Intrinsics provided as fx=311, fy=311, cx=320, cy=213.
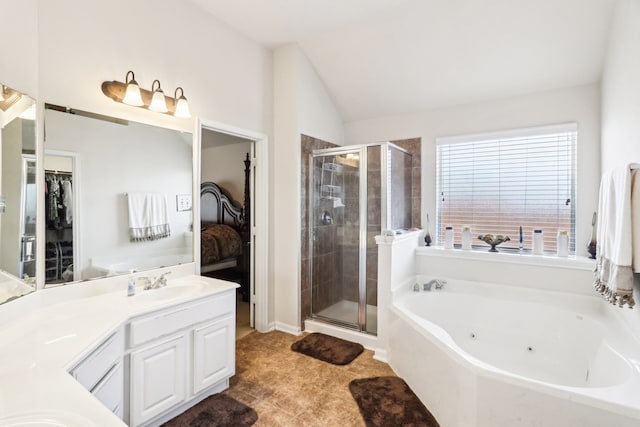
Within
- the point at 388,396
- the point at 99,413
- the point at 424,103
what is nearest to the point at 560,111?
the point at 424,103

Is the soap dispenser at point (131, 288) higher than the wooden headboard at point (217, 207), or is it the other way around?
the wooden headboard at point (217, 207)

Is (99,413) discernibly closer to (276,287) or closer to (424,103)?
(276,287)

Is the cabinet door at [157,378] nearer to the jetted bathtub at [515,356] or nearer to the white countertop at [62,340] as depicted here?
the white countertop at [62,340]

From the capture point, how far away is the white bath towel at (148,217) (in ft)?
7.41

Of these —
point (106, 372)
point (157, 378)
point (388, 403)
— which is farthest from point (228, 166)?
point (388, 403)

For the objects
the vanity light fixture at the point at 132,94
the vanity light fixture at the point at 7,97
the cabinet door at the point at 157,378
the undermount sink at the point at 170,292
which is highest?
the vanity light fixture at the point at 132,94

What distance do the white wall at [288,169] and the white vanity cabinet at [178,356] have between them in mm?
1083

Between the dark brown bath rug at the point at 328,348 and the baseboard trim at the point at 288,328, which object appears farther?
the baseboard trim at the point at 288,328

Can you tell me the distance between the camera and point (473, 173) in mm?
3389

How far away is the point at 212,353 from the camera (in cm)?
214

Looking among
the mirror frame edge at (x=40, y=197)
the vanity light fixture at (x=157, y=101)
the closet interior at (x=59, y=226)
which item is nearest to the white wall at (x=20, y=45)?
the mirror frame edge at (x=40, y=197)

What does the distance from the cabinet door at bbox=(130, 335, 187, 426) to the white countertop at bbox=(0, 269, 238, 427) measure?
0.27m

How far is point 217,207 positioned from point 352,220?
2435 mm

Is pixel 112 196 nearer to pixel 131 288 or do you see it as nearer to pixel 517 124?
pixel 131 288
